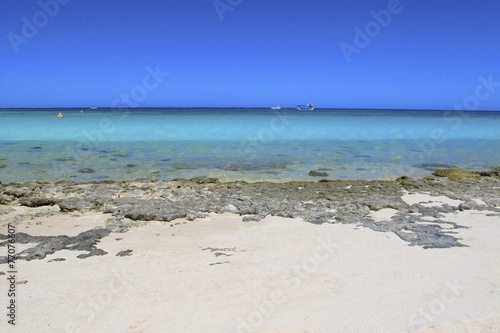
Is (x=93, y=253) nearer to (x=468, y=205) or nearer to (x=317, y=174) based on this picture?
(x=468, y=205)

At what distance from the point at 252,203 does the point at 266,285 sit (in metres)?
3.88

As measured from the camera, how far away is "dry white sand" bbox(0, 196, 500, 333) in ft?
13.2

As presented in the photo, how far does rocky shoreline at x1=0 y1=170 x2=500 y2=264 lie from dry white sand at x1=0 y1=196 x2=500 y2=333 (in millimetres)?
454

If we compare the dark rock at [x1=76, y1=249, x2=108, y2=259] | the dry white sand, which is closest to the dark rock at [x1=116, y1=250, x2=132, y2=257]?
the dry white sand

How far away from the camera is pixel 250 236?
6.59 meters

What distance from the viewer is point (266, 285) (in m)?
4.79

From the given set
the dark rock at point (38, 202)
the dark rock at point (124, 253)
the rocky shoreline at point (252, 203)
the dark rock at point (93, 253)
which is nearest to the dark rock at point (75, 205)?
the rocky shoreline at point (252, 203)

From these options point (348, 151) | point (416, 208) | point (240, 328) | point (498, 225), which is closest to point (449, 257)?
point (498, 225)

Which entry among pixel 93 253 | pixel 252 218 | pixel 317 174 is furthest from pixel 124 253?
pixel 317 174

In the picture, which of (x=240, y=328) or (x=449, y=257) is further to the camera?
(x=449, y=257)

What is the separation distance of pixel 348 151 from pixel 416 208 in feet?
40.2

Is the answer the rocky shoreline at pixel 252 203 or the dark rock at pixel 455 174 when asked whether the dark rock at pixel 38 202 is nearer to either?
A: the rocky shoreline at pixel 252 203

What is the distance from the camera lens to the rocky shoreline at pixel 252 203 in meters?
6.47

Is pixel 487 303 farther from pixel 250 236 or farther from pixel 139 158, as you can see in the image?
pixel 139 158
